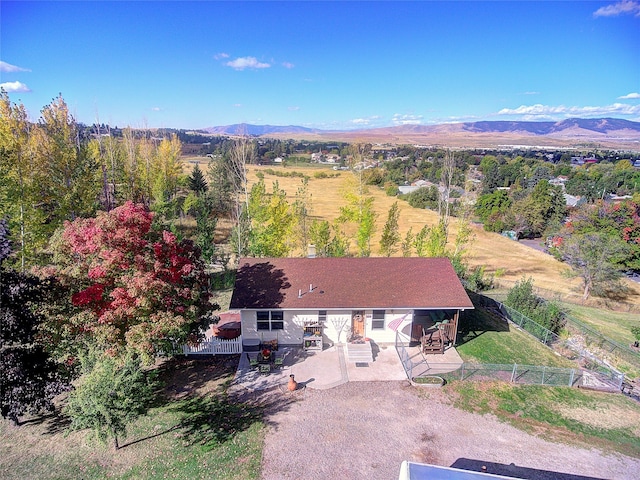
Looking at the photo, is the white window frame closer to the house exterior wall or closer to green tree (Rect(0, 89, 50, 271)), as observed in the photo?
the house exterior wall

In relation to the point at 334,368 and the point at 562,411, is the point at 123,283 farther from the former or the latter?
the point at 562,411

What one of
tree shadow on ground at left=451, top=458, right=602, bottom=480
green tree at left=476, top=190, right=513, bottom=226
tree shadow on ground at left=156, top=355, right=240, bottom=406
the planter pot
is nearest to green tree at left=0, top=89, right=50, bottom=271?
tree shadow on ground at left=156, top=355, right=240, bottom=406

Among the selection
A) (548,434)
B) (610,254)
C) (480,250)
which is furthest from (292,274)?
(480,250)

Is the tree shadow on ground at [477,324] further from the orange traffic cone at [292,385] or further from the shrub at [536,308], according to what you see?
the orange traffic cone at [292,385]

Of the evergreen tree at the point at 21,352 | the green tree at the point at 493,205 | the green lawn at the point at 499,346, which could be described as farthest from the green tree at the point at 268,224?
the green tree at the point at 493,205

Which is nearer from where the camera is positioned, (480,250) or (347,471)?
(347,471)

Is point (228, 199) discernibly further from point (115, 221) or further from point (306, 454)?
point (306, 454)

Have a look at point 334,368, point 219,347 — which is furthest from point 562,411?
point 219,347
